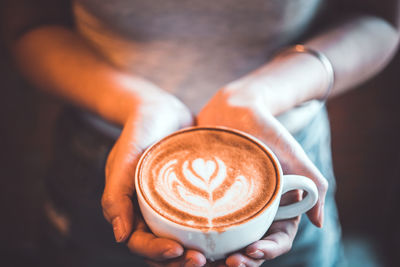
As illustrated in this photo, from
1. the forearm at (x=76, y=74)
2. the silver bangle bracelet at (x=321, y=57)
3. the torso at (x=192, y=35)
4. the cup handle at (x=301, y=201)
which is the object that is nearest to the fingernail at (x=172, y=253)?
the cup handle at (x=301, y=201)

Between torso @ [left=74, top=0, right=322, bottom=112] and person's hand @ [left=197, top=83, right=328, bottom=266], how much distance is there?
6.4 inches

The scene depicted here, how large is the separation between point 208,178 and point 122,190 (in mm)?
201

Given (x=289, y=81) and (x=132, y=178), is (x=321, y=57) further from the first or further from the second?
(x=132, y=178)

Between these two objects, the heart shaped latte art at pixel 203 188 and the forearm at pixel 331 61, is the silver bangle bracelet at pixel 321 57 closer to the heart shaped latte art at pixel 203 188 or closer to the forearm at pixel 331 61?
the forearm at pixel 331 61

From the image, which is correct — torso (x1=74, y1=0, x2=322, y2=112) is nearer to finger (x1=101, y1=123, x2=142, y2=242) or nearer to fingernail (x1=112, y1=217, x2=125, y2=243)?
finger (x1=101, y1=123, x2=142, y2=242)

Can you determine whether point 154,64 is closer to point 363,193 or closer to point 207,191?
point 207,191

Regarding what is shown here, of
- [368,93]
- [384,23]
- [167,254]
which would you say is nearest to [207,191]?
[167,254]

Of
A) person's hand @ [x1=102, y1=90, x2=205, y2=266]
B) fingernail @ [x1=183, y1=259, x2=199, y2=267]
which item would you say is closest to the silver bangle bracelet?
Answer: person's hand @ [x1=102, y1=90, x2=205, y2=266]

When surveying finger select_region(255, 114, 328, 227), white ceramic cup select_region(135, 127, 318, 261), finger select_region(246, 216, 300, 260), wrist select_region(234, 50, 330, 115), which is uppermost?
wrist select_region(234, 50, 330, 115)

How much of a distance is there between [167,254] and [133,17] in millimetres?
699

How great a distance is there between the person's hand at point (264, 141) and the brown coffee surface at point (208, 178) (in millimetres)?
52

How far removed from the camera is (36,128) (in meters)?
1.97

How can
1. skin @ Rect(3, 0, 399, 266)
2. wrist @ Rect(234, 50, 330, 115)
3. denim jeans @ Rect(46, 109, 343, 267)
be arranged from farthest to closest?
denim jeans @ Rect(46, 109, 343, 267) < wrist @ Rect(234, 50, 330, 115) < skin @ Rect(3, 0, 399, 266)

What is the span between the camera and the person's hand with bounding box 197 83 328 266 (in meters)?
0.76
